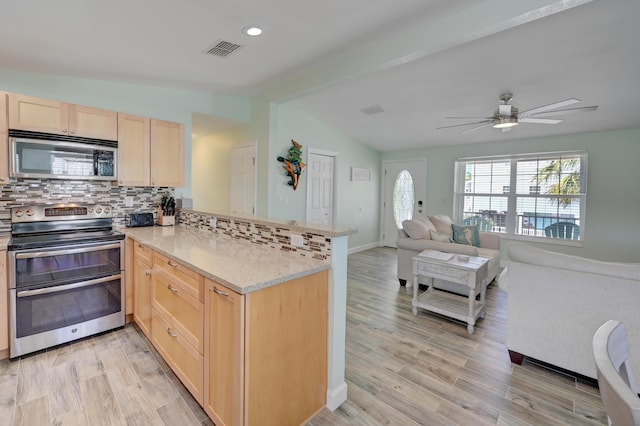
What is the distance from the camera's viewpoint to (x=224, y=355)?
1521 mm

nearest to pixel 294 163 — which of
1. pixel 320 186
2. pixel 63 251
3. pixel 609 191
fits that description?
pixel 320 186

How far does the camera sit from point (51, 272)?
239 centimetres

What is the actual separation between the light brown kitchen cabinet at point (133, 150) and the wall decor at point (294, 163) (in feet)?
6.35

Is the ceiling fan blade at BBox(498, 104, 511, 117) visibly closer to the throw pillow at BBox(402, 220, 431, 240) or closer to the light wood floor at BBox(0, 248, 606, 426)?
the throw pillow at BBox(402, 220, 431, 240)

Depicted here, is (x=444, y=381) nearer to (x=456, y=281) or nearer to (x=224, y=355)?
→ (x=456, y=281)

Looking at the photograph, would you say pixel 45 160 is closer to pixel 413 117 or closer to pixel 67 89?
pixel 67 89

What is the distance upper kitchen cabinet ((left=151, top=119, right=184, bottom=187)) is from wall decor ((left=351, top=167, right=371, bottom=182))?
3615mm

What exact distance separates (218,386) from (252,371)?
1.04ft

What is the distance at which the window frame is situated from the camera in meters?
4.84

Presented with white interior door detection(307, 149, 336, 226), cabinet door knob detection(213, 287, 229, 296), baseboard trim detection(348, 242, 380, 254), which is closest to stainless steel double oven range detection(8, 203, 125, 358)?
cabinet door knob detection(213, 287, 229, 296)

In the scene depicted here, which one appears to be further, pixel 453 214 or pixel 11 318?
pixel 453 214

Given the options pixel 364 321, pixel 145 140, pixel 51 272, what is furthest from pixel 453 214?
pixel 51 272

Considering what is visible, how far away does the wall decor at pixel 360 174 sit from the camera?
630 cm

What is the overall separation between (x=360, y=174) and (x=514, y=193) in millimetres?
2938
